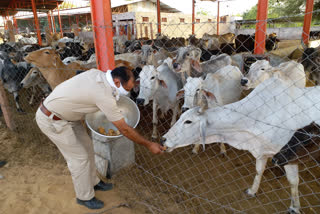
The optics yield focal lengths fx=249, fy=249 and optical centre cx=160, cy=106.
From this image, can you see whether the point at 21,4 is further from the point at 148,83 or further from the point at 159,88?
the point at 148,83

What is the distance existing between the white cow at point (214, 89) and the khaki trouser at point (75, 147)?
5.47ft

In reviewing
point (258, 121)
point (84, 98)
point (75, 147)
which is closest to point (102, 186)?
point (75, 147)

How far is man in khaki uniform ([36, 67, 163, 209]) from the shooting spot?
97.1 inches

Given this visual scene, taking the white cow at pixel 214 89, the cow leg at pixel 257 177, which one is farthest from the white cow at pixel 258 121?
the white cow at pixel 214 89

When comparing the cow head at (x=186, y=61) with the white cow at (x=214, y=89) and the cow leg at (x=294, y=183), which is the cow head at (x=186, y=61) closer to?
the white cow at (x=214, y=89)

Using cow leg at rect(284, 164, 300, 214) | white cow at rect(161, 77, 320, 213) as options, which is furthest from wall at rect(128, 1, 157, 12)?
cow leg at rect(284, 164, 300, 214)

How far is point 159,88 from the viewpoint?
208 inches

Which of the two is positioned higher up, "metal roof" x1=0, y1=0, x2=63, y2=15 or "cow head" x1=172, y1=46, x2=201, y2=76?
"metal roof" x1=0, y1=0, x2=63, y2=15

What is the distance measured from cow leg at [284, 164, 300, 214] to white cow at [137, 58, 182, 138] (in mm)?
2589

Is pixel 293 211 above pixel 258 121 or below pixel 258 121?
below

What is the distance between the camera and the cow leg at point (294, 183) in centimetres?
297

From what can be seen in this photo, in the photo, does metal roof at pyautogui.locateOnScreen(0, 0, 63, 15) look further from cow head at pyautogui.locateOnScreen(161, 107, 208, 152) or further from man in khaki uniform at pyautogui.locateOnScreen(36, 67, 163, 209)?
cow head at pyautogui.locateOnScreen(161, 107, 208, 152)

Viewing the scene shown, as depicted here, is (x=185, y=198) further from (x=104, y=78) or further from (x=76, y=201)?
(x=104, y=78)

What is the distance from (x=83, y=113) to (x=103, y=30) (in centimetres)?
124
